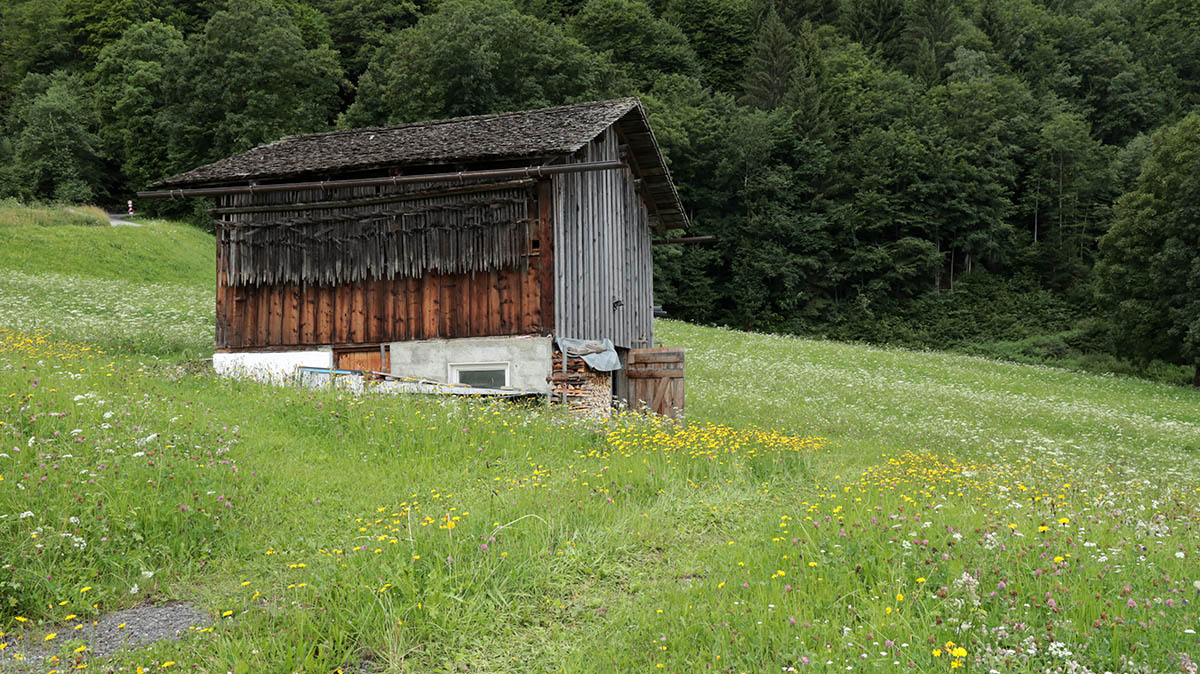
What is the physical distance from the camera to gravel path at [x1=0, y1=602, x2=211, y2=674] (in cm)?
616

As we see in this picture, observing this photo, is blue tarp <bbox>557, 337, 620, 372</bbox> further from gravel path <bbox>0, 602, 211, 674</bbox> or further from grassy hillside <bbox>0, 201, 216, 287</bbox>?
grassy hillside <bbox>0, 201, 216, 287</bbox>

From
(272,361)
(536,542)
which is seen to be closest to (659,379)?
(272,361)

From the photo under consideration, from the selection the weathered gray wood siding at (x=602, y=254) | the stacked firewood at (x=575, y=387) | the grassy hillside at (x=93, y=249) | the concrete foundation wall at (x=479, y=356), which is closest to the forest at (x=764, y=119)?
the grassy hillside at (x=93, y=249)

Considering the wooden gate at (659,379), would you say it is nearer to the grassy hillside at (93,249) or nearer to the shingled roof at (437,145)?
the shingled roof at (437,145)

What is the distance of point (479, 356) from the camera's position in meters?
18.2

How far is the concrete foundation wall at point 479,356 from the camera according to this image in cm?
1786

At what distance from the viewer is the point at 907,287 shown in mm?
69875

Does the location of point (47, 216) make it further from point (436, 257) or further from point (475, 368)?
point (475, 368)

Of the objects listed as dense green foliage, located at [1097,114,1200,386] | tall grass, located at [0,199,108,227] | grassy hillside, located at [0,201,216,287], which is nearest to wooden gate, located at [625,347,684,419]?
grassy hillside, located at [0,201,216,287]

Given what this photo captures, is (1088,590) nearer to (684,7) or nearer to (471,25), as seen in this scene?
(471,25)

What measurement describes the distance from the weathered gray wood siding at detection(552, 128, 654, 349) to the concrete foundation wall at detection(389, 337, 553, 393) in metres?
0.73

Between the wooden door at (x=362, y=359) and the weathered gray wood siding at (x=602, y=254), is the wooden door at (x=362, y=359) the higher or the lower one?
the lower one

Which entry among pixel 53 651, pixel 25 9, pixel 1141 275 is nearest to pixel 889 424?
pixel 53 651

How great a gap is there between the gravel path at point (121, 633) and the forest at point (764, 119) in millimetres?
48545
